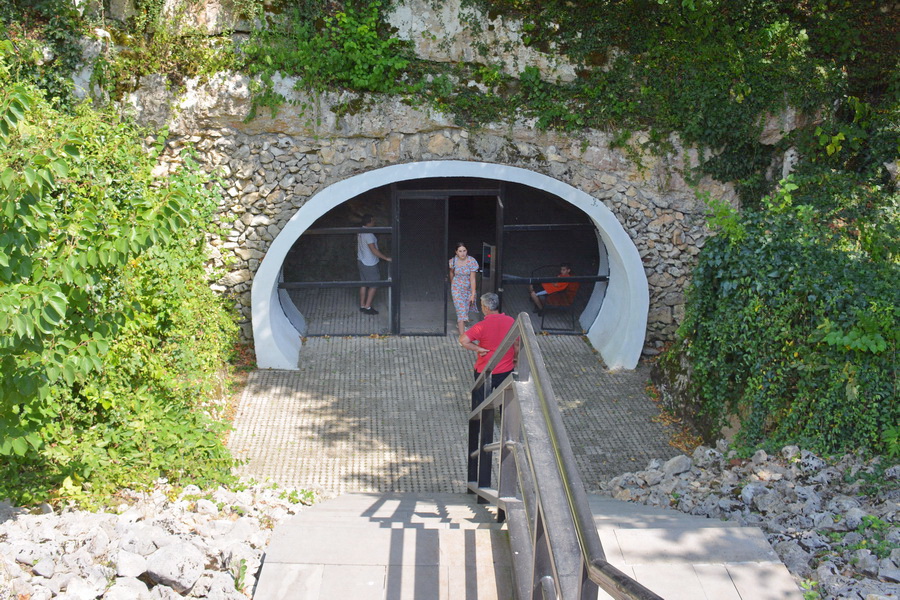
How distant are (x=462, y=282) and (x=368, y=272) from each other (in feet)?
4.28

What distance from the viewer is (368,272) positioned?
1006cm

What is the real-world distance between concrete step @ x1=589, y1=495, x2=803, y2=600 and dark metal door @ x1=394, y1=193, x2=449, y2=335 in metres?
5.98

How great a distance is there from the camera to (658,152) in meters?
9.33

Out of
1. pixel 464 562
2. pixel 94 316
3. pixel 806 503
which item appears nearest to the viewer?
pixel 464 562

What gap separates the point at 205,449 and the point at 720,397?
4.43 meters

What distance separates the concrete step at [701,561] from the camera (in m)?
3.26

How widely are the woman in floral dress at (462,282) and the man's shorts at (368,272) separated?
43.2 inches

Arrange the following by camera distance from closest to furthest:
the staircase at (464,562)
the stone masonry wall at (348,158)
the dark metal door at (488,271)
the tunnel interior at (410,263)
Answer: the staircase at (464,562), the stone masonry wall at (348,158), the tunnel interior at (410,263), the dark metal door at (488,271)

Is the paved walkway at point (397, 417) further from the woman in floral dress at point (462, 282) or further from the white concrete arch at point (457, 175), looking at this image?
the woman in floral dress at point (462, 282)

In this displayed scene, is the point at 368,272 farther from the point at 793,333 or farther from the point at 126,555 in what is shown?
the point at 126,555

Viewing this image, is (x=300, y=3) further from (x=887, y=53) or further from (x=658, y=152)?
(x=887, y=53)

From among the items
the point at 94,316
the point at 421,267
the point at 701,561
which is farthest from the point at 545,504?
the point at 421,267

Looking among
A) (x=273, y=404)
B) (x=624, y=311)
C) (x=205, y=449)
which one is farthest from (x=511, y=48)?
(x=205, y=449)

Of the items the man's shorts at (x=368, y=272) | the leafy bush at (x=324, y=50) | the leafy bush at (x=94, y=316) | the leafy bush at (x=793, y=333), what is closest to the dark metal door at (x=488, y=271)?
the man's shorts at (x=368, y=272)
